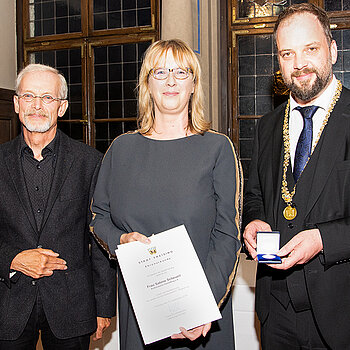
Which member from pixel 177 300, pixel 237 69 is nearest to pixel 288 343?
pixel 177 300

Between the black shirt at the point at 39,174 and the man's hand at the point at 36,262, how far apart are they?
4.7 inches

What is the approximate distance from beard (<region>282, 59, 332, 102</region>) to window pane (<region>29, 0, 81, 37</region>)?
4.62 meters

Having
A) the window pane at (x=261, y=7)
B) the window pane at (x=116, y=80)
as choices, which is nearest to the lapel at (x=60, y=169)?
the window pane at (x=116, y=80)

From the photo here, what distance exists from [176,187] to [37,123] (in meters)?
0.74

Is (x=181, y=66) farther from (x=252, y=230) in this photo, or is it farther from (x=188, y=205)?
(x=252, y=230)

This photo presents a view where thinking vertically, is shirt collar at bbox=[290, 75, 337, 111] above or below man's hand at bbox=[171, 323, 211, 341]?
above

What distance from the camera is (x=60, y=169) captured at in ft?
6.66

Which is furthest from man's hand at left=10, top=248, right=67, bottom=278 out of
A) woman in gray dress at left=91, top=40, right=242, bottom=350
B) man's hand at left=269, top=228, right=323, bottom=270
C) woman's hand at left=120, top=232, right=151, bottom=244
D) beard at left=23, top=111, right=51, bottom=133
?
man's hand at left=269, top=228, right=323, bottom=270

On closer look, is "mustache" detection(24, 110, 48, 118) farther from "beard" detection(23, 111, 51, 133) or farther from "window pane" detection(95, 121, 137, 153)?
"window pane" detection(95, 121, 137, 153)

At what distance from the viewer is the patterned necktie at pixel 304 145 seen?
1.79m

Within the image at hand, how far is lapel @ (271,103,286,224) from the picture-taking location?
6.00 ft

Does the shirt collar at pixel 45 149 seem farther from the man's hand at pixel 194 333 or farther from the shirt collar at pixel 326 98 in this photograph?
the shirt collar at pixel 326 98

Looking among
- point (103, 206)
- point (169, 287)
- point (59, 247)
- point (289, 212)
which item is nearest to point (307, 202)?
point (289, 212)

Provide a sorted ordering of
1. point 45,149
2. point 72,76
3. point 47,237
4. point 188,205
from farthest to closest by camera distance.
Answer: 1. point 72,76
2. point 45,149
3. point 47,237
4. point 188,205
